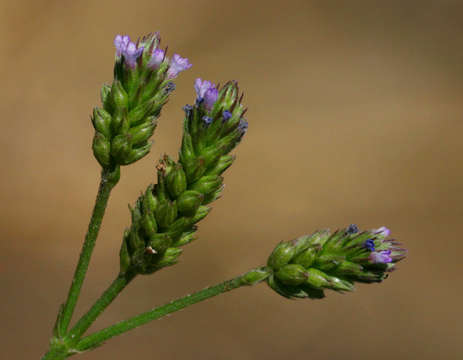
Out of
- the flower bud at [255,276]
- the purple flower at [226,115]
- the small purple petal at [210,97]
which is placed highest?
the small purple petal at [210,97]

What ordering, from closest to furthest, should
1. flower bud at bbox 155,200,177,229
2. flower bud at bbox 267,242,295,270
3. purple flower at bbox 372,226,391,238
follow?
1. flower bud at bbox 155,200,177,229
2. flower bud at bbox 267,242,295,270
3. purple flower at bbox 372,226,391,238

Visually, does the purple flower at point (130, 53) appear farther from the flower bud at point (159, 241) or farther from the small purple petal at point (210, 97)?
the flower bud at point (159, 241)

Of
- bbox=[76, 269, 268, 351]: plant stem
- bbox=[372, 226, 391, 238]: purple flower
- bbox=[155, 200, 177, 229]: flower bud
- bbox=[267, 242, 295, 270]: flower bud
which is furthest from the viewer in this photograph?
bbox=[372, 226, 391, 238]: purple flower

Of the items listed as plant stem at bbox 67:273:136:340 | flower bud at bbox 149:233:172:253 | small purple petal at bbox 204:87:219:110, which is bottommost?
plant stem at bbox 67:273:136:340

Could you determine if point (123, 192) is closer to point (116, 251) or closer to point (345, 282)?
point (116, 251)

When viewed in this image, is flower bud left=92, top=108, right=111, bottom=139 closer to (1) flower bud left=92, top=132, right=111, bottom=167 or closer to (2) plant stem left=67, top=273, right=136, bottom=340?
(1) flower bud left=92, top=132, right=111, bottom=167

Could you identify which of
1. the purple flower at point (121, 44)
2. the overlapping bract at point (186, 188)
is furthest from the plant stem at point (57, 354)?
the purple flower at point (121, 44)

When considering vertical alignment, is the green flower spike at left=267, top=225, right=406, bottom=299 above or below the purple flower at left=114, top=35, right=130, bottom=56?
below

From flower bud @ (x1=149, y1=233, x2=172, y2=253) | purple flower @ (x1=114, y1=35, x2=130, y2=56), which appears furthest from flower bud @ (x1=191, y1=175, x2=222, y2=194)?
purple flower @ (x1=114, y1=35, x2=130, y2=56)

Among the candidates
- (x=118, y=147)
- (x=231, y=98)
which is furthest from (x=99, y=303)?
(x=231, y=98)
